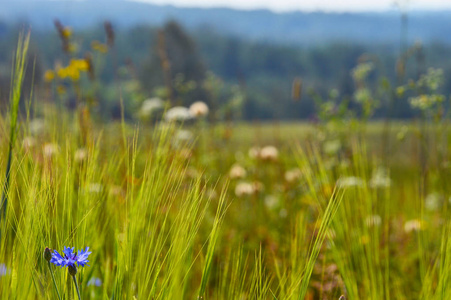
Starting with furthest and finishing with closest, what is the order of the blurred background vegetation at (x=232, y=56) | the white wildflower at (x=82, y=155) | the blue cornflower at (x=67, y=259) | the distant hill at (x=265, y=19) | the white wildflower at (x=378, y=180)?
the distant hill at (x=265, y=19)
the blurred background vegetation at (x=232, y=56)
the white wildflower at (x=378, y=180)
the white wildflower at (x=82, y=155)
the blue cornflower at (x=67, y=259)

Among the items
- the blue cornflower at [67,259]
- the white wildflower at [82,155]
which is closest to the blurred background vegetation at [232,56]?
the white wildflower at [82,155]

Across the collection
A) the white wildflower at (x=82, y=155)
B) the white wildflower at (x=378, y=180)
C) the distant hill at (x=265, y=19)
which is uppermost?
the distant hill at (x=265, y=19)

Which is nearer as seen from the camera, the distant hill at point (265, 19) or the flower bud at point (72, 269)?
the flower bud at point (72, 269)

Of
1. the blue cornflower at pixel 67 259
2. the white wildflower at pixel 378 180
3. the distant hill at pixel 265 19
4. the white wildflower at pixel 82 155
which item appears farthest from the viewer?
the distant hill at pixel 265 19

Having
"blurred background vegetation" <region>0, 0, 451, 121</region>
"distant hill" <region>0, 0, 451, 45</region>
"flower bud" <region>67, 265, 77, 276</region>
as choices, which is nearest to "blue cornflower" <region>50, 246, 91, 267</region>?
"flower bud" <region>67, 265, 77, 276</region>

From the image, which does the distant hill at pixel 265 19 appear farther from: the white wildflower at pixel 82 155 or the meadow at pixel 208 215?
the white wildflower at pixel 82 155

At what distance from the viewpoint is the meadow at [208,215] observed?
21.6 inches

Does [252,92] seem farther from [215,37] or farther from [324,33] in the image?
[324,33]

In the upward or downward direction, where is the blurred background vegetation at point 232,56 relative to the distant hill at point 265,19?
downward

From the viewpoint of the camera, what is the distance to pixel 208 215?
1.81m

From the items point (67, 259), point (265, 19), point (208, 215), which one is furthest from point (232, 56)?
point (265, 19)

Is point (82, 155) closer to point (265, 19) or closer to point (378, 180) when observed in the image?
point (378, 180)

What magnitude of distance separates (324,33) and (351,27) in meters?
14.1

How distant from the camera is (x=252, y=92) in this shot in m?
64.4
